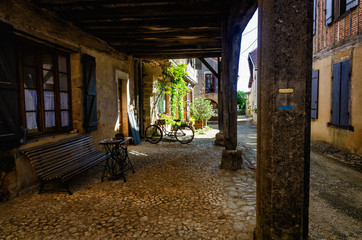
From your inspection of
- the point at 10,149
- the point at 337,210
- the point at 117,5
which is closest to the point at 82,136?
the point at 10,149

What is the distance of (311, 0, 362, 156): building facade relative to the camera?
5.48 metres

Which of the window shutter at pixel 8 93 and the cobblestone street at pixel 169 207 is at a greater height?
the window shutter at pixel 8 93

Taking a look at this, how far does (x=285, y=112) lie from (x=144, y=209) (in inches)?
85.6

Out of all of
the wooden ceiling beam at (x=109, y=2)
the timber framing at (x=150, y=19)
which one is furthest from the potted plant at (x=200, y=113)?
the wooden ceiling beam at (x=109, y=2)

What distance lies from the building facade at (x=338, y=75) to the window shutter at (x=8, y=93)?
7356 mm

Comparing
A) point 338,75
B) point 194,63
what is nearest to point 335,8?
point 338,75

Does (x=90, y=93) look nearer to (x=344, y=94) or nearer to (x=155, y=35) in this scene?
(x=155, y=35)

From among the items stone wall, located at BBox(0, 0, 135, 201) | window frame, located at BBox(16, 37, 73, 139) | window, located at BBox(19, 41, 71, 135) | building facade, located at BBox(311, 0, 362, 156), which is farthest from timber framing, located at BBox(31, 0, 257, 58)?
building facade, located at BBox(311, 0, 362, 156)

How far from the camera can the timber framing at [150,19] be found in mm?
3676

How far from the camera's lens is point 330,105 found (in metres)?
6.67

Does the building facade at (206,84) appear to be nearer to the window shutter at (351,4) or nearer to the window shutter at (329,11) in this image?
the window shutter at (329,11)

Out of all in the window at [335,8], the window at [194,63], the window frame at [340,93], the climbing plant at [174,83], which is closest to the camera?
the window frame at [340,93]

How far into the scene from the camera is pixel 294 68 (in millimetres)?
1609

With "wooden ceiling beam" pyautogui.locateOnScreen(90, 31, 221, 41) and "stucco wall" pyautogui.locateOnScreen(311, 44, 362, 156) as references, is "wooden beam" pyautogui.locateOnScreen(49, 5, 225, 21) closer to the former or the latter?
"wooden ceiling beam" pyautogui.locateOnScreen(90, 31, 221, 41)
